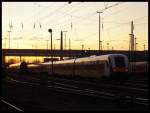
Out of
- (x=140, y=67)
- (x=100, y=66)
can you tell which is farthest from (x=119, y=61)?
(x=140, y=67)

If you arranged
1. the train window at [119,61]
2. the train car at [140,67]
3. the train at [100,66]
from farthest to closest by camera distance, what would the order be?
the train car at [140,67] < the train window at [119,61] < the train at [100,66]

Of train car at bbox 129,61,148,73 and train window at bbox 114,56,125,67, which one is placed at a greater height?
train window at bbox 114,56,125,67

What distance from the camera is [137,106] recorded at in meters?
20.9

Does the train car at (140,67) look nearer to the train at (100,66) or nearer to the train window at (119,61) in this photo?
the train at (100,66)

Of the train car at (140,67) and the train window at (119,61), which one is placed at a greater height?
the train window at (119,61)

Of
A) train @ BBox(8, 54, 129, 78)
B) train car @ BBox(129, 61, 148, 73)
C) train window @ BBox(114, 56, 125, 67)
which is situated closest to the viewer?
train @ BBox(8, 54, 129, 78)

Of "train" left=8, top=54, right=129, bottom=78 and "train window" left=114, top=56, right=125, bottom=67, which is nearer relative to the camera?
"train" left=8, top=54, right=129, bottom=78

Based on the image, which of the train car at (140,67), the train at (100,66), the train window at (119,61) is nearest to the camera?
the train at (100,66)

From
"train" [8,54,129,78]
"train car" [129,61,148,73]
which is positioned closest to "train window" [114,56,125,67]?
"train" [8,54,129,78]

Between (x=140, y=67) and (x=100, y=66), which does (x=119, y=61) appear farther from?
(x=140, y=67)

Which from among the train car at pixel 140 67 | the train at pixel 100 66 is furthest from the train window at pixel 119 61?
the train car at pixel 140 67

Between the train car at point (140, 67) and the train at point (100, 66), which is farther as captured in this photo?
the train car at point (140, 67)

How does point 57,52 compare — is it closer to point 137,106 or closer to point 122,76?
point 122,76

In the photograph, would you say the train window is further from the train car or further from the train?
the train car
